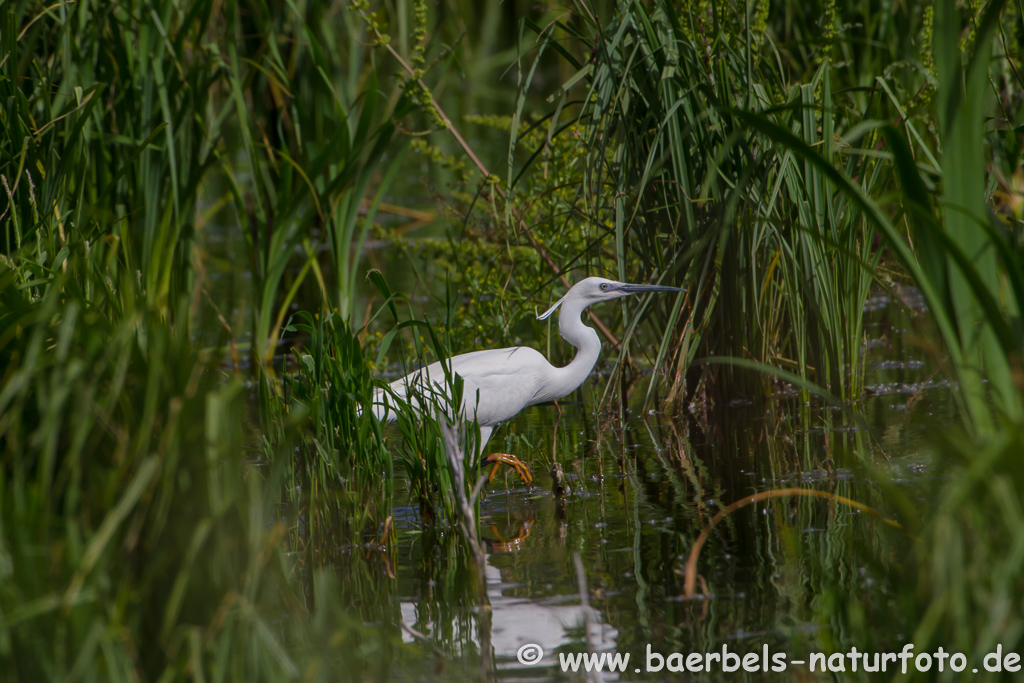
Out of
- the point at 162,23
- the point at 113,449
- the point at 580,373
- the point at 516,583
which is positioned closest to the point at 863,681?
the point at 516,583

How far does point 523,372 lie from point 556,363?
1.33 meters

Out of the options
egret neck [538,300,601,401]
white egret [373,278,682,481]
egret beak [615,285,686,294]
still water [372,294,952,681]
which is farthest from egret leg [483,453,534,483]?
egret beak [615,285,686,294]

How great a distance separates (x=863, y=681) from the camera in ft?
7.11

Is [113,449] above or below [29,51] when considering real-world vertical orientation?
below

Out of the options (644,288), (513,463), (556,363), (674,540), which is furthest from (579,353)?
(674,540)

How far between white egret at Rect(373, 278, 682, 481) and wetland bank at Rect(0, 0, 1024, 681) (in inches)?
7.3

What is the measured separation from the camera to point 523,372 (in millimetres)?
4680

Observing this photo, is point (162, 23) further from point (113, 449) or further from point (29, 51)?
point (113, 449)

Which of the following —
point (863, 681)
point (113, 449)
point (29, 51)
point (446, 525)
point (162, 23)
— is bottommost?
point (863, 681)

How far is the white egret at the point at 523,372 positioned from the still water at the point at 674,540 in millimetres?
189

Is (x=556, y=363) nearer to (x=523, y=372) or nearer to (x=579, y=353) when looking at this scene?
(x=579, y=353)

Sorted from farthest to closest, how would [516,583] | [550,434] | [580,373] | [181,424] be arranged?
[550,434] → [580,373] → [516,583] → [181,424]

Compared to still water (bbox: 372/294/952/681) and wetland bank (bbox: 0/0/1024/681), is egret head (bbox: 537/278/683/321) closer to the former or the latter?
wetland bank (bbox: 0/0/1024/681)

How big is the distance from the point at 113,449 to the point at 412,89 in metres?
3.32
